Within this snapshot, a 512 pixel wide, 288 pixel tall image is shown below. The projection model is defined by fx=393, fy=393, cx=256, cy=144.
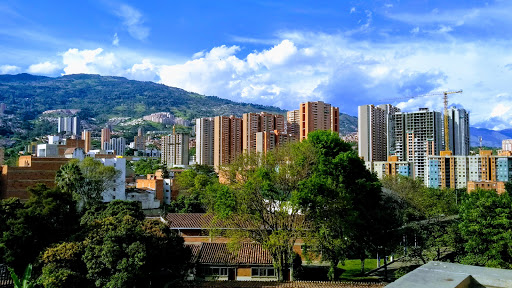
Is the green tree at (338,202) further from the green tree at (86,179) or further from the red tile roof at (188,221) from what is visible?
the green tree at (86,179)

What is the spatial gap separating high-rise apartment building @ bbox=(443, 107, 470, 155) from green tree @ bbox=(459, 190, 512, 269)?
57.0 m

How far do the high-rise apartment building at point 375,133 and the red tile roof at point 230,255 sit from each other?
192 feet

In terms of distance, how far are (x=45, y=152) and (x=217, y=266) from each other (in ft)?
102

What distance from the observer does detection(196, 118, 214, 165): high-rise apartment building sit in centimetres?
9125

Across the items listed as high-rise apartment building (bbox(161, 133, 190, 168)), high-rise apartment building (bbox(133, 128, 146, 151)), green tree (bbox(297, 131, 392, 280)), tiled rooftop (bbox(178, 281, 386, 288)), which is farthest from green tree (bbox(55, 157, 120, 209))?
high-rise apartment building (bbox(133, 128, 146, 151))

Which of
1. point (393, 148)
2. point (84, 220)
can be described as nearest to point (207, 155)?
point (393, 148)

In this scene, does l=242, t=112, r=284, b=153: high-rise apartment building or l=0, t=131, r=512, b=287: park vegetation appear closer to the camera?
l=0, t=131, r=512, b=287: park vegetation

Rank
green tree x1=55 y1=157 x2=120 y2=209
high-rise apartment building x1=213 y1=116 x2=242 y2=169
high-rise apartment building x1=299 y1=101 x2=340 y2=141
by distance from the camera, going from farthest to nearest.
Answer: high-rise apartment building x1=213 y1=116 x2=242 y2=169 < high-rise apartment building x1=299 y1=101 x2=340 y2=141 < green tree x1=55 y1=157 x2=120 y2=209

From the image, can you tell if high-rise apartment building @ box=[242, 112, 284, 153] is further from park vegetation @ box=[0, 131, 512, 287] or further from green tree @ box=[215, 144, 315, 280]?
green tree @ box=[215, 144, 315, 280]

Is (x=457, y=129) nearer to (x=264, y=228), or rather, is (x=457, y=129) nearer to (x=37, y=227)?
(x=264, y=228)

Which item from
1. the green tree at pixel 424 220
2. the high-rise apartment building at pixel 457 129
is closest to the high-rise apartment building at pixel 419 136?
the high-rise apartment building at pixel 457 129

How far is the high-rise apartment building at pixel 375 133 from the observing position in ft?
244

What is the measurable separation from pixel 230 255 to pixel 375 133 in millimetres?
62283

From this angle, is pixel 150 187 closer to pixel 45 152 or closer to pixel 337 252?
pixel 45 152
